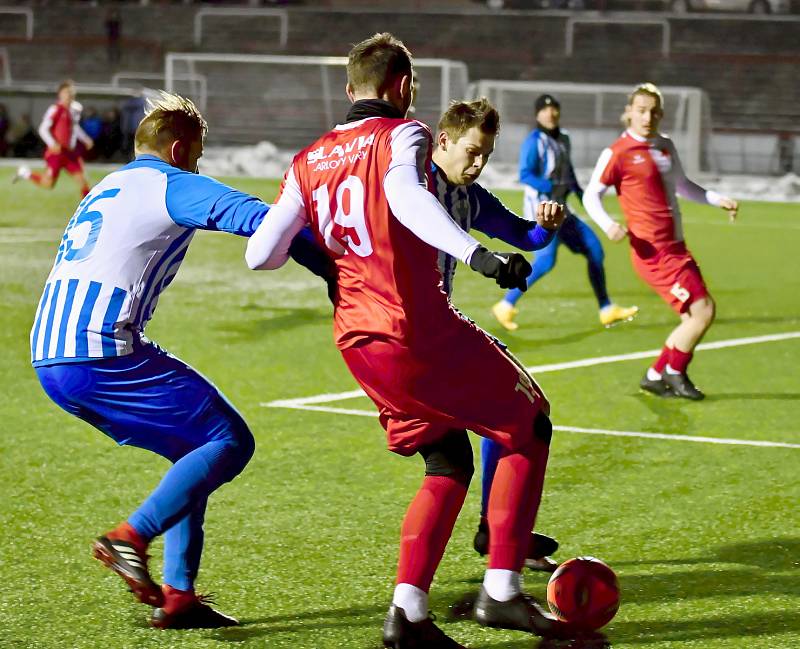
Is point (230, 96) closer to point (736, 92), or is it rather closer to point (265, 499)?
point (736, 92)

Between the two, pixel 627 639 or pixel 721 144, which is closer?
pixel 627 639

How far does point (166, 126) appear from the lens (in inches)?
192

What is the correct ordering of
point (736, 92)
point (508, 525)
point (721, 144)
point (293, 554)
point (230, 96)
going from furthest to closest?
point (736, 92)
point (230, 96)
point (721, 144)
point (293, 554)
point (508, 525)

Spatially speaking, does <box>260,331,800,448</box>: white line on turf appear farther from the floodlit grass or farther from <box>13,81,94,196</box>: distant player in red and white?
<box>13,81,94,196</box>: distant player in red and white

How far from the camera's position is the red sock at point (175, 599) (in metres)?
4.79

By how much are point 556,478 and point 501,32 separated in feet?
119

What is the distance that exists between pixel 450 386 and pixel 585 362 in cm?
615

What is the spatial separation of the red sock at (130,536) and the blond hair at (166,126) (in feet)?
4.35

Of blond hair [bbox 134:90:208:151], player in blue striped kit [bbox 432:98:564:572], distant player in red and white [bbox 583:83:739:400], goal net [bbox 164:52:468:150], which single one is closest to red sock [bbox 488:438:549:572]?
player in blue striped kit [bbox 432:98:564:572]

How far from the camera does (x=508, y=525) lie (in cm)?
463

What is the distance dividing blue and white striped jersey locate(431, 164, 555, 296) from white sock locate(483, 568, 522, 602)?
3.42 feet

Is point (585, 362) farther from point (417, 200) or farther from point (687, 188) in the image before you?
point (417, 200)

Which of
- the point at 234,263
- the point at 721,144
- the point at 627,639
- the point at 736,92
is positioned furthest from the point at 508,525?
the point at 736,92

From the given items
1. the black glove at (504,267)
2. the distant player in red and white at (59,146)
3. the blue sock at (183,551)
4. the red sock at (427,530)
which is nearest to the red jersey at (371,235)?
the black glove at (504,267)
